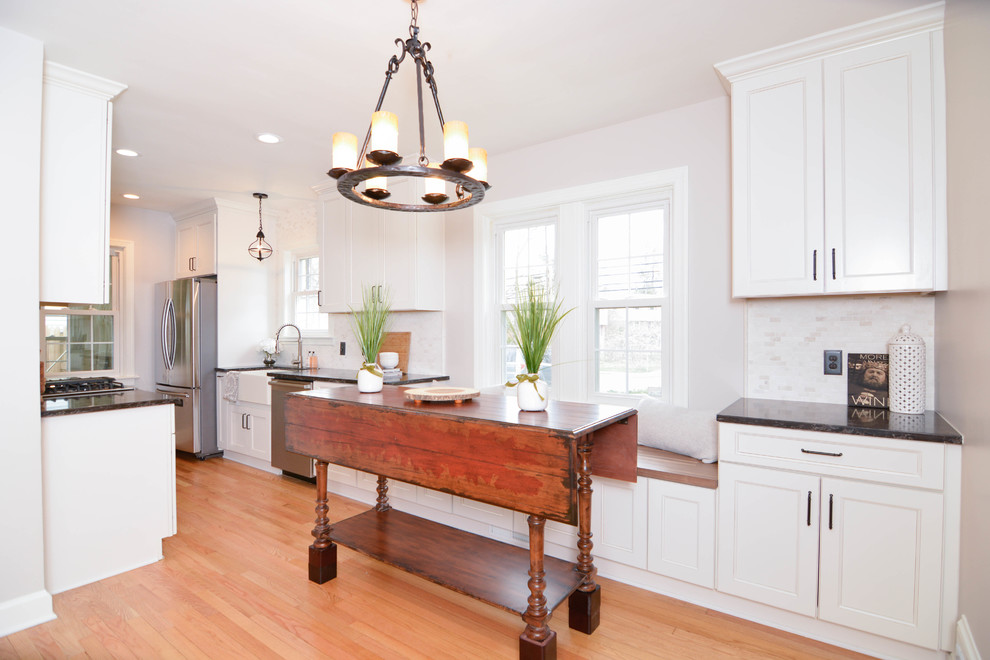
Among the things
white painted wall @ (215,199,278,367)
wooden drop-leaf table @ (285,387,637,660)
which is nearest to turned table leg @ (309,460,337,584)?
wooden drop-leaf table @ (285,387,637,660)

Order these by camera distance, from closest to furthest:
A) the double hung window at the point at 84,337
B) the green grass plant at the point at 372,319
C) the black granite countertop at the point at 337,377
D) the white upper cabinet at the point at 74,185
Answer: the white upper cabinet at the point at 74,185 < the green grass plant at the point at 372,319 < the black granite countertop at the point at 337,377 < the double hung window at the point at 84,337

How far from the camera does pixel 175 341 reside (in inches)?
188

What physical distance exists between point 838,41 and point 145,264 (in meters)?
5.95

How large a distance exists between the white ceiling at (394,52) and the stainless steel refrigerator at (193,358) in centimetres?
176

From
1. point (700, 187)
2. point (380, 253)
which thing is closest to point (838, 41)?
point (700, 187)

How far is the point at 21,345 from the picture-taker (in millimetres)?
2041

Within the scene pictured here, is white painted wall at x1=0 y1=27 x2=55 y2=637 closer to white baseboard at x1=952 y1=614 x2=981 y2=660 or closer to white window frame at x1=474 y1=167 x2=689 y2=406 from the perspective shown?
white window frame at x1=474 y1=167 x2=689 y2=406

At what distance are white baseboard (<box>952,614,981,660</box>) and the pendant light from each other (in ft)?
16.6

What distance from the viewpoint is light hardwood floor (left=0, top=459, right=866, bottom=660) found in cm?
187

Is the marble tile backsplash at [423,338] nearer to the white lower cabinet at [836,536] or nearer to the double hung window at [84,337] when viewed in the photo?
the white lower cabinet at [836,536]

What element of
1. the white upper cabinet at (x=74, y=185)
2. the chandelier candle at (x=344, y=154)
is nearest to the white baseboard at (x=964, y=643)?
the chandelier candle at (x=344, y=154)

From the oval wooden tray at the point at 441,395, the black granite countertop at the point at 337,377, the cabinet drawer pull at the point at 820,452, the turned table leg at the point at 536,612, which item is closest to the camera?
the turned table leg at the point at 536,612

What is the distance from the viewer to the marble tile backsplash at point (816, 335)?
84.2 inches

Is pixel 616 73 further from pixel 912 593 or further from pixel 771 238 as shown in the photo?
pixel 912 593
